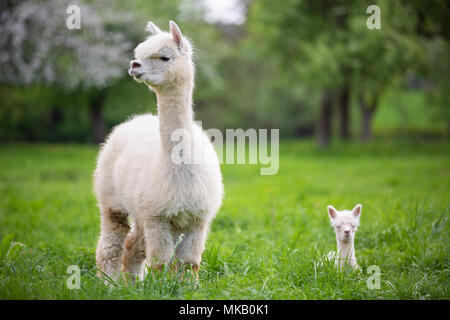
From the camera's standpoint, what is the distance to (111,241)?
4465mm

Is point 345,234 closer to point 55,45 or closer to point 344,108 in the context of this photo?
point 55,45

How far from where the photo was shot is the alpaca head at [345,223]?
4.22 m

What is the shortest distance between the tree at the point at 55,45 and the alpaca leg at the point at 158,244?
1097 centimetres

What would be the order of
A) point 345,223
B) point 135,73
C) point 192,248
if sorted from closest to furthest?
point 135,73 → point 192,248 → point 345,223

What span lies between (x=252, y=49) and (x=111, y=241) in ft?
52.6

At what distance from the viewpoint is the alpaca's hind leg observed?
441 centimetres

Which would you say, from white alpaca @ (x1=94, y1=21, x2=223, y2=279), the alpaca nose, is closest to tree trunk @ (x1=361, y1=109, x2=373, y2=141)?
white alpaca @ (x1=94, y1=21, x2=223, y2=279)

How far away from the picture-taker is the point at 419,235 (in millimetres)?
4770

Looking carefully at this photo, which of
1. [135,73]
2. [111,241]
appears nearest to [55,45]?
[111,241]

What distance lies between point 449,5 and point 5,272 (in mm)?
9590

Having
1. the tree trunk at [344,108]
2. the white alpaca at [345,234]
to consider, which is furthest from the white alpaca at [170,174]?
the tree trunk at [344,108]

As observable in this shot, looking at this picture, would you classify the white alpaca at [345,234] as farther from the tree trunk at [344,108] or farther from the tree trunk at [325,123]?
the tree trunk at [325,123]
